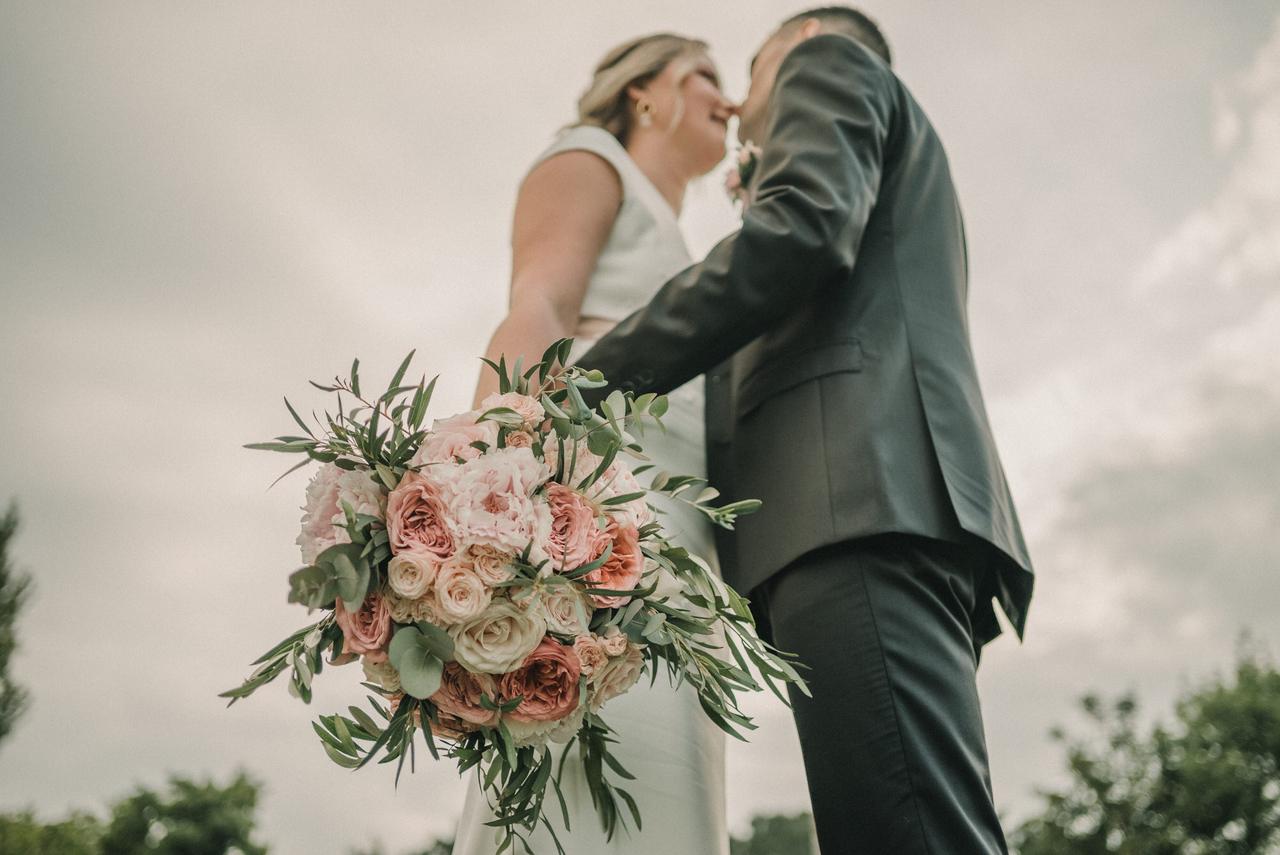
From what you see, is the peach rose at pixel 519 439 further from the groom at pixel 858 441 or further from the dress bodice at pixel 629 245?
the dress bodice at pixel 629 245

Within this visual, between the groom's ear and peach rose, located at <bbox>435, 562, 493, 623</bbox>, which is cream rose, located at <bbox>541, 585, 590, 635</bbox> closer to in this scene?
peach rose, located at <bbox>435, 562, 493, 623</bbox>

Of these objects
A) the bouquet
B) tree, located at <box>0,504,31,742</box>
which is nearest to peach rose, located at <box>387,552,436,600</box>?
the bouquet

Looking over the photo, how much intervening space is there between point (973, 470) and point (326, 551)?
1.44 m

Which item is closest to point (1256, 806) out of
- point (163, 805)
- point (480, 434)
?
point (163, 805)

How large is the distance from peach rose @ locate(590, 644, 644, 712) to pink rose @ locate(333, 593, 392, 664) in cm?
37

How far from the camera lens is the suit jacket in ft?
7.50

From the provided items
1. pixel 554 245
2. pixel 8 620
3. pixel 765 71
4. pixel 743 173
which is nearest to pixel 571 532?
pixel 554 245

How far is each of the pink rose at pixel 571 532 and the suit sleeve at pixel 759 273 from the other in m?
0.59

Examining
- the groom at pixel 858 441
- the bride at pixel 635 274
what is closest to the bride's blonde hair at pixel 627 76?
the bride at pixel 635 274

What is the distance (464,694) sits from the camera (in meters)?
1.81

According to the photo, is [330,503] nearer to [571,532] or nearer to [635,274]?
[571,532]

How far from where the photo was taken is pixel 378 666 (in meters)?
1.77

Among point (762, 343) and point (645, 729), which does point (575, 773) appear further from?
point (762, 343)

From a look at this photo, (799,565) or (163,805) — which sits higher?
(163,805)
